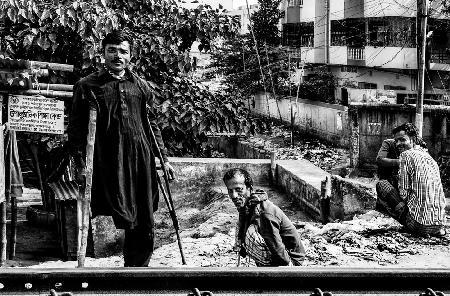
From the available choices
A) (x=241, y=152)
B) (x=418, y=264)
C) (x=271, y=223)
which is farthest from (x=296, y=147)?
(x=271, y=223)

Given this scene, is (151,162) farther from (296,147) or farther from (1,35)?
(296,147)

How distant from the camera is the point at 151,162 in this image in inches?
183

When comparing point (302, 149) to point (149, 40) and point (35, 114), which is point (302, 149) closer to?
point (149, 40)

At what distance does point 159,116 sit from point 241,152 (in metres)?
10.1

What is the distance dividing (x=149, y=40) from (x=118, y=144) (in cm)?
Result: 730

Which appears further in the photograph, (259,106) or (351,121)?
(259,106)

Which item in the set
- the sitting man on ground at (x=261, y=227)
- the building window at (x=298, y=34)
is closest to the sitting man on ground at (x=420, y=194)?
the sitting man on ground at (x=261, y=227)

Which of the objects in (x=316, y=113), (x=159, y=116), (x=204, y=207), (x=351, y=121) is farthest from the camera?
Result: (x=316, y=113)

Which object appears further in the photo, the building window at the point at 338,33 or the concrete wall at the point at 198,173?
the building window at the point at 338,33

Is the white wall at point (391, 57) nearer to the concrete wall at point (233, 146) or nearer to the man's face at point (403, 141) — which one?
the concrete wall at point (233, 146)

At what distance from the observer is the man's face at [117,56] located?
4383 mm

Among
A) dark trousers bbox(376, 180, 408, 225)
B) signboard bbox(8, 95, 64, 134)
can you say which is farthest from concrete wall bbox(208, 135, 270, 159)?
signboard bbox(8, 95, 64, 134)

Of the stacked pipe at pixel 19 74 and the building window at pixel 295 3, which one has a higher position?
the building window at pixel 295 3

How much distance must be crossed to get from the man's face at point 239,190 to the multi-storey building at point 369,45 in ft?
52.7
